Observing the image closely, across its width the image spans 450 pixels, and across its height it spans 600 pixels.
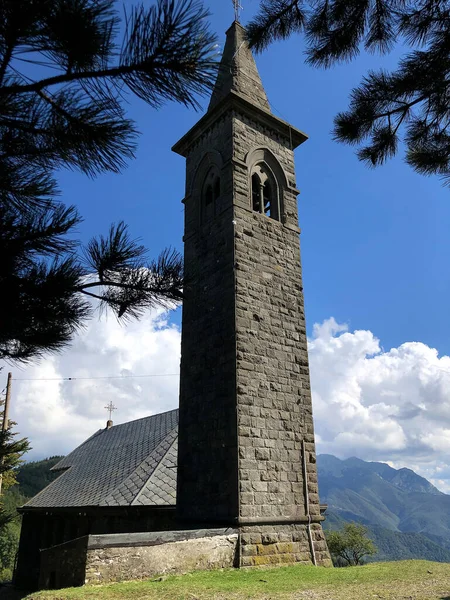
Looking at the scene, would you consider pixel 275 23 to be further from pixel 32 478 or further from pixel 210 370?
pixel 32 478

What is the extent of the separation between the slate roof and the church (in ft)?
0.26

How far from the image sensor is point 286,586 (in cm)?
670

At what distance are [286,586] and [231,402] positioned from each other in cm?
342

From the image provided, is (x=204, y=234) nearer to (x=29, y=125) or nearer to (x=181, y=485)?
(x=181, y=485)

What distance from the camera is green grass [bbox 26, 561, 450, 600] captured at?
583 cm

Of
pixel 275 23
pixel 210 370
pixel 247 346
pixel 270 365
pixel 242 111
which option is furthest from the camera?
pixel 242 111

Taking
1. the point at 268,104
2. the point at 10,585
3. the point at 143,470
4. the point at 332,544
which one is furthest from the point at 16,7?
the point at 332,544

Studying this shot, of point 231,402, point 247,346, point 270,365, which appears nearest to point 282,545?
point 231,402

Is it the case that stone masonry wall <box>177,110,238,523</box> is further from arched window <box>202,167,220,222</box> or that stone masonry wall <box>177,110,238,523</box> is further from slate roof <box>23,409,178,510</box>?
slate roof <box>23,409,178,510</box>

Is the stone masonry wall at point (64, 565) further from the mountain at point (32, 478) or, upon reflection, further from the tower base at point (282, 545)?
the mountain at point (32, 478)

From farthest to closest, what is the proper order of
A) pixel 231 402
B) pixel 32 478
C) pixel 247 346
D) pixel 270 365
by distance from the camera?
pixel 32 478 → pixel 270 365 → pixel 247 346 → pixel 231 402

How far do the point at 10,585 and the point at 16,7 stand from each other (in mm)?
21974

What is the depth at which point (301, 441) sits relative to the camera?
9.93m

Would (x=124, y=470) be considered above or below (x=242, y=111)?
below
